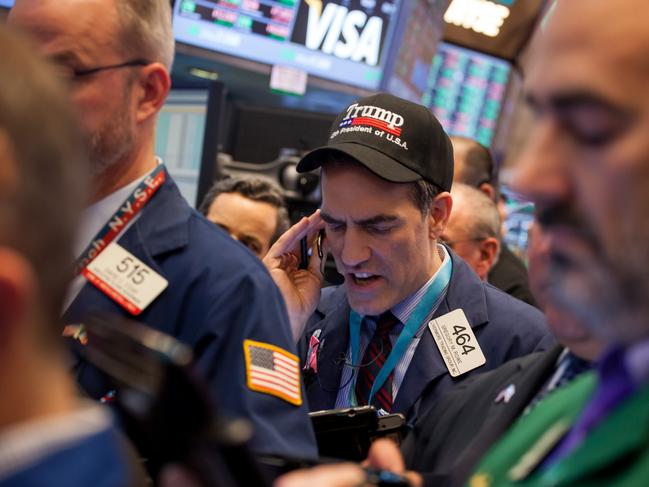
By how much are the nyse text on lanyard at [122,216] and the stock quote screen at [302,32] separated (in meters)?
3.20

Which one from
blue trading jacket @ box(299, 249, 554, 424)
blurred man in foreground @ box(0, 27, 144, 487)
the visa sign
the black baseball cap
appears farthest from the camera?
the visa sign

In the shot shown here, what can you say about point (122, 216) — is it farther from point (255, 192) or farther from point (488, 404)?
point (255, 192)

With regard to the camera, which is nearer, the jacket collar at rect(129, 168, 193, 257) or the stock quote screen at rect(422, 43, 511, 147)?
the jacket collar at rect(129, 168, 193, 257)

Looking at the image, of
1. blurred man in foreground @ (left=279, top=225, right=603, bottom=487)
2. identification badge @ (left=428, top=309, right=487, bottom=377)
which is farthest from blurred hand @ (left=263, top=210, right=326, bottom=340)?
blurred man in foreground @ (left=279, top=225, right=603, bottom=487)

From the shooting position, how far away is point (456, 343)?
247cm

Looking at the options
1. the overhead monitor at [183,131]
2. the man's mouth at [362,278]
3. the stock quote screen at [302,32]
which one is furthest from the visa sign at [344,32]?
the man's mouth at [362,278]

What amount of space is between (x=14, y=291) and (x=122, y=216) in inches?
44.1

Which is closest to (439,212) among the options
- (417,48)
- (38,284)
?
(38,284)

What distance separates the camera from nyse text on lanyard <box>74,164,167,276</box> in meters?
1.85

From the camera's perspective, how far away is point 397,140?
262 cm

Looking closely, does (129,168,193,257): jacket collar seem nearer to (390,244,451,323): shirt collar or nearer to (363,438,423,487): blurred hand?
(363,438,423,487): blurred hand

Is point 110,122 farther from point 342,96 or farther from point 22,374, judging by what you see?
point 342,96

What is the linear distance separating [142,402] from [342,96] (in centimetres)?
506

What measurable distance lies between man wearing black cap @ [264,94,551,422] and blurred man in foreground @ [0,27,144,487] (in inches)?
64.7
